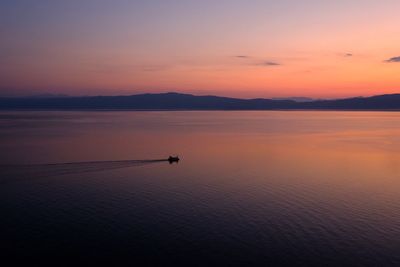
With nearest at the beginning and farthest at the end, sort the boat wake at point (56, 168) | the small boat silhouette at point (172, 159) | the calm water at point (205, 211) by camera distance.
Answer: the calm water at point (205, 211), the boat wake at point (56, 168), the small boat silhouette at point (172, 159)

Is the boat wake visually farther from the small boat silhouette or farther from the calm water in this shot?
the small boat silhouette

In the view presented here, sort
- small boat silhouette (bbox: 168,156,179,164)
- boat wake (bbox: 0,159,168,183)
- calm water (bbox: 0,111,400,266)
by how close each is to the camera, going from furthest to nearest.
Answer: small boat silhouette (bbox: 168,156,179,164), boat wake (bbox: 0,159,168,183), calm water (bbox: 0,111,400,266)

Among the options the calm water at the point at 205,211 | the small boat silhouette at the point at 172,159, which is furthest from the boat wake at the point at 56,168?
the small boat silhouette at the point at 172,159

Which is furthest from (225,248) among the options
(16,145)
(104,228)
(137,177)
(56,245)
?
(16,145)

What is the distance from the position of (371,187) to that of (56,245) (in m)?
17.7

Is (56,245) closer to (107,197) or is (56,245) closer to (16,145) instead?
(107,197)

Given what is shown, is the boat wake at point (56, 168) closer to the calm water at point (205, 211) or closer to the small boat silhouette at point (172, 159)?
the calm water at point (205, 211)

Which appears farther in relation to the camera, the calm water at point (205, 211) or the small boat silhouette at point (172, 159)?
the small boat silhouette at point (172, 159)

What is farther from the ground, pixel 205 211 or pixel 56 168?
pixel 205 211

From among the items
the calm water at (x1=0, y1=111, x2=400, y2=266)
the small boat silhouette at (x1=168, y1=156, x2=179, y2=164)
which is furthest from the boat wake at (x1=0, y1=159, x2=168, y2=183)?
the small boat silhouette at (x1=168, y1=156, x2=179, y2=164)

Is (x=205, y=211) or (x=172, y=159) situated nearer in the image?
(x=205, y=211)

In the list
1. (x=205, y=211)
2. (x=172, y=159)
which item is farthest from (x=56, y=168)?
(x=205, y=211)

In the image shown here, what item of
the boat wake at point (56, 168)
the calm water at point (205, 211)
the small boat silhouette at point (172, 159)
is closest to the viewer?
→ the calm water at point (205, 211)

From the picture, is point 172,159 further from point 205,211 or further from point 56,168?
point 205,211
